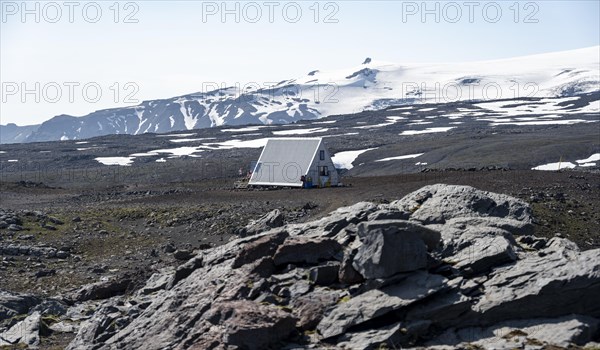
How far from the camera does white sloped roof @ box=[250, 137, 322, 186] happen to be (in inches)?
2219

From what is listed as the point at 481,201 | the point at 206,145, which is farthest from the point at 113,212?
the point at 206,145

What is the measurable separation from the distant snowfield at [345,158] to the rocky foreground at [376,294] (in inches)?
3057

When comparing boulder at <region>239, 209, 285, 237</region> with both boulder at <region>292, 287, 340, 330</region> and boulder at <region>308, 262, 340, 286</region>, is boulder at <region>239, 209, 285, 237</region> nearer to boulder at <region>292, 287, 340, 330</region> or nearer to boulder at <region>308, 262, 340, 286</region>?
boulder at <region>308, 262, 340, 286</region>

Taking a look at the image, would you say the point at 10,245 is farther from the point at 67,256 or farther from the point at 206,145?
the point at 206,145

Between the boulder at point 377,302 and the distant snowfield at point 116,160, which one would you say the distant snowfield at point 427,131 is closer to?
the distant snowfield at point 116,160

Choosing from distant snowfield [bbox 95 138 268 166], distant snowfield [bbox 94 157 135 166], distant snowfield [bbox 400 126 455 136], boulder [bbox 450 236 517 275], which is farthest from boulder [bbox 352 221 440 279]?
distant snowfield [bbox 400 126 455 136]

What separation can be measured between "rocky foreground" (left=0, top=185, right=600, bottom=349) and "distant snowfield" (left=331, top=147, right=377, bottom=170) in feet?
255

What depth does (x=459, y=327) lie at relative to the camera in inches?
605

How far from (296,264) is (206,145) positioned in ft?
461

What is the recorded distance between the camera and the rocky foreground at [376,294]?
15.1 metres

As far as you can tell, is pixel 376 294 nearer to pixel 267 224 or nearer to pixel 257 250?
pixel 257 250

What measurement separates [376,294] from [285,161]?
4187 centimetres

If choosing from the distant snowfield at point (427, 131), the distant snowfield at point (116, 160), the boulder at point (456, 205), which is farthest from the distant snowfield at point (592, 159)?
the distant snowfield at point (116, 160)

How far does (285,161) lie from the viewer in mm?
57656
